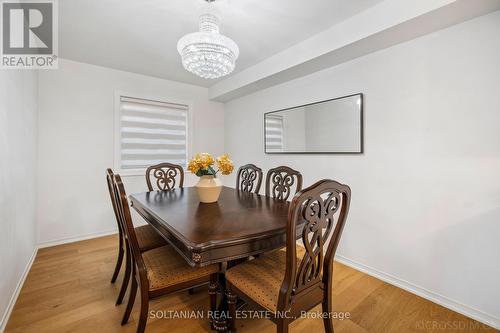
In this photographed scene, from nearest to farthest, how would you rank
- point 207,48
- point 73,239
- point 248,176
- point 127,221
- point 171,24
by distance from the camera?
point 127,221, point 207,48, point 171,24, point 248,176, point 73,239

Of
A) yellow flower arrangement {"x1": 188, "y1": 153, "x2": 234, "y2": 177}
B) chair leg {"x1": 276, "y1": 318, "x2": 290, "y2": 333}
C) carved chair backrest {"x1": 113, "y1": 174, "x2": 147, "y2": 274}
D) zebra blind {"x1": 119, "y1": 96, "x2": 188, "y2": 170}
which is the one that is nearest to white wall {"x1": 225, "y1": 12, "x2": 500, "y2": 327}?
yellow flower arrangement {"x1": 188, "y1": 153, "x2": 234, "y2": 177}

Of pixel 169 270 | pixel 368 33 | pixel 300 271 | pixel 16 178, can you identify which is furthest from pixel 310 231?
pixel 16 178

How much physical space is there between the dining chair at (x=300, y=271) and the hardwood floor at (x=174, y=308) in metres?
0.46

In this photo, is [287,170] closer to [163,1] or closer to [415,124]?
[415,124]

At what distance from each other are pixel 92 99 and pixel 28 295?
2.36m

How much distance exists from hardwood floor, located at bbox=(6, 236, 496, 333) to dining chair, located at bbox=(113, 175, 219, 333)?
278mm

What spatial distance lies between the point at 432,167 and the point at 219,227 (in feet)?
5.97

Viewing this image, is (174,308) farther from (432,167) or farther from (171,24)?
(171,24)

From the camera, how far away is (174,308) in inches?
69.4

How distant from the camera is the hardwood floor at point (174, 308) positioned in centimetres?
156

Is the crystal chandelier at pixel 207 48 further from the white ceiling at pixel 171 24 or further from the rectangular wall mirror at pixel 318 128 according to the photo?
the rectangular wall mirror at pixel 318 128

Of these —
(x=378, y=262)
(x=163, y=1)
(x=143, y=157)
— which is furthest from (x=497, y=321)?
(x=143, y=157)

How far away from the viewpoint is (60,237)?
291 centimetres

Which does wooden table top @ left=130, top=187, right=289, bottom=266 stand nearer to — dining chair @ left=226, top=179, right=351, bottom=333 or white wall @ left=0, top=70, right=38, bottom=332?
dining chair @ left=226, top=179, right=351, bottom=333
